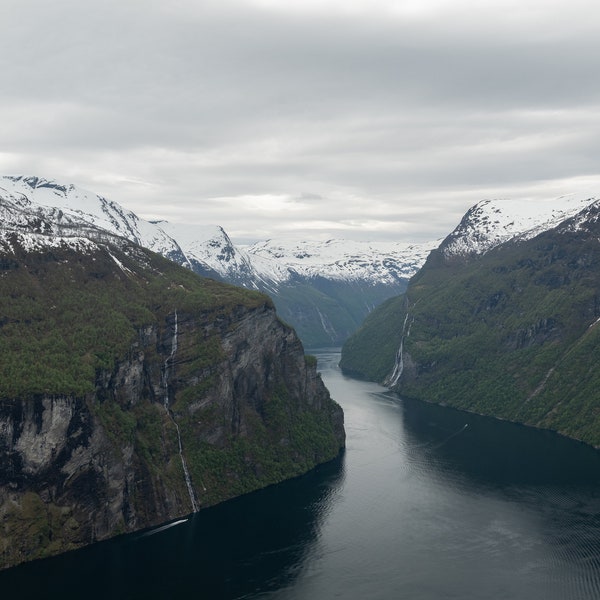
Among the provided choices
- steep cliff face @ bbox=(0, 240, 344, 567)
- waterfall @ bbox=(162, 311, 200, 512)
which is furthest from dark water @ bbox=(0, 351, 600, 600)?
steep cliff face @ bbox=(0, 240, 344, 567)

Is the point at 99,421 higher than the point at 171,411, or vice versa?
the point at 99,421

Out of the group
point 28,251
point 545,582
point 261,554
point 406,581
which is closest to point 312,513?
point 261,554

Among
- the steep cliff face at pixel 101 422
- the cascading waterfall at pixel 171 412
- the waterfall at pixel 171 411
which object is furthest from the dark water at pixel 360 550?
the steep cliff face at pixel 101 422

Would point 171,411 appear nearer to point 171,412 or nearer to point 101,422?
point 171,412

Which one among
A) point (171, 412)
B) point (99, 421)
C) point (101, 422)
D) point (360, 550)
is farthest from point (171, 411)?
point (360, 550)

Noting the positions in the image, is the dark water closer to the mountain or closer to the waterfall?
the waterfall

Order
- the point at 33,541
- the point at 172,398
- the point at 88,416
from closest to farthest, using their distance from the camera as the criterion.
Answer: the point at 33,541 < the point at 88,416 < the point at 172,398

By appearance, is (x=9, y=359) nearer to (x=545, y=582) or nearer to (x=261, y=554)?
(x=261, y=554)
